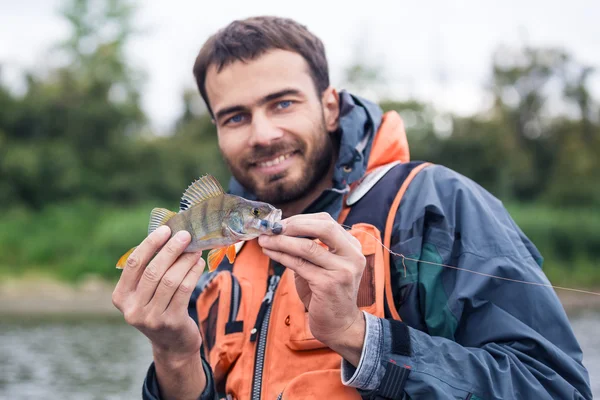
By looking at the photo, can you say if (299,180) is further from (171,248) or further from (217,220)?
(171,248)

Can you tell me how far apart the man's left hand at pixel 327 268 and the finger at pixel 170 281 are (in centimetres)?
38

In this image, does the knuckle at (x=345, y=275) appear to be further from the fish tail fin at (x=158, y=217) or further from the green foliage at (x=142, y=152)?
the green foliage at (x=142, y=152)

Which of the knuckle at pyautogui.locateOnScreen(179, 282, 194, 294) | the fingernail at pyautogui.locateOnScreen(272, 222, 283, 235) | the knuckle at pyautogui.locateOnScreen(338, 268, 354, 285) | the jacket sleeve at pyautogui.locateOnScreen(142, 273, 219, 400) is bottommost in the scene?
the jacket sleeve at pyautogui.locateOnScreen(142, 273, 219, 400)

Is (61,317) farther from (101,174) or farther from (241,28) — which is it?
(241,28)

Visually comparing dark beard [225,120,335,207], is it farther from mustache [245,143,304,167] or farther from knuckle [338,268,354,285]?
knuckle [338,268,354,285]

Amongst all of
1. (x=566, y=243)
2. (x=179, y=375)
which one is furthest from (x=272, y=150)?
(x=566, y=243)

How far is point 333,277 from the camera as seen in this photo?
2.57 m

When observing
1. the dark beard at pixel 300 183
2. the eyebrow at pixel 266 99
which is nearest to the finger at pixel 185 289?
the dark beard at pixel 300 183

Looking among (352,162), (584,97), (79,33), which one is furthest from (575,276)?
(79,33)

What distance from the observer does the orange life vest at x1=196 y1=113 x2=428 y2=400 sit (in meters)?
3.06

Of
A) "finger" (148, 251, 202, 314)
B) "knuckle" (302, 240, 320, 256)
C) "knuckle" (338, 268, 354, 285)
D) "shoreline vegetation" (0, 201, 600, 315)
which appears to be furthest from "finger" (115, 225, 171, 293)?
"shoreline vegetation" (0, 201, 600, 315)

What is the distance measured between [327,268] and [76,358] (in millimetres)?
12059

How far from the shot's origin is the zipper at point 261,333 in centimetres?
323

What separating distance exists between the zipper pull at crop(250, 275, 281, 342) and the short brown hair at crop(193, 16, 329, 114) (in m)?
1.13
